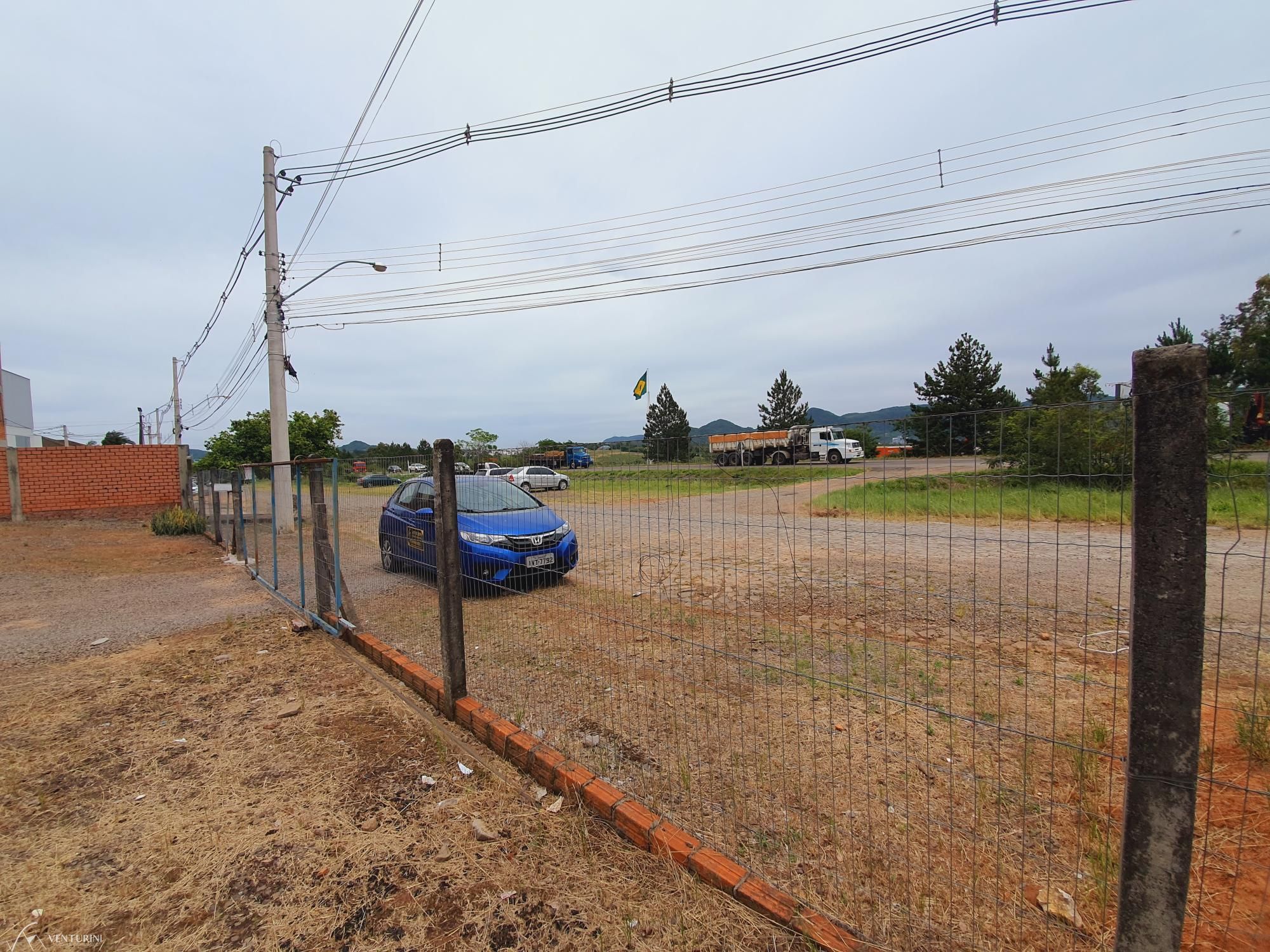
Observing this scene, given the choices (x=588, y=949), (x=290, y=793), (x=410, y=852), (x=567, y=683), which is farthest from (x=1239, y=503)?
(x=290, y=793)

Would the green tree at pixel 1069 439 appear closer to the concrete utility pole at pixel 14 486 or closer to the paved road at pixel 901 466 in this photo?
the paved road at pixel 901 466

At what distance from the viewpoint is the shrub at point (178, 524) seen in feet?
41.9

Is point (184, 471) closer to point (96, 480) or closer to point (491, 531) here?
point (96, 480)

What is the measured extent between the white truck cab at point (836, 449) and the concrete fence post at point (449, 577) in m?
2.14

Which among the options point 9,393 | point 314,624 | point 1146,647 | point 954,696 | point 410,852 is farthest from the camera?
point 9,393

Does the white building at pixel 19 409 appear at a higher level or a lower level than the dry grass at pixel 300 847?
higher

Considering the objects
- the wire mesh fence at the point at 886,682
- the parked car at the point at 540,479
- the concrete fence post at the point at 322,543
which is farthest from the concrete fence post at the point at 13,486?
the parked car at the point at 540,479

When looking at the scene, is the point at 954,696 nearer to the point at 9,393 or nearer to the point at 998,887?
the point at 998,887

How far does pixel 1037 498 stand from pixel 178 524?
628 inches

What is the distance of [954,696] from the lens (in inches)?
141

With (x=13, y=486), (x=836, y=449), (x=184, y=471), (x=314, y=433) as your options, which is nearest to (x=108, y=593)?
(x=836, y=449)

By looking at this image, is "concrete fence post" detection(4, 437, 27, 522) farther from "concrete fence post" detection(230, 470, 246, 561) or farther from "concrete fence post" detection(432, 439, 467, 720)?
"concrete fence post" detection(432, 439, 467, 720)

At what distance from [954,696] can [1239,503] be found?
2445mm

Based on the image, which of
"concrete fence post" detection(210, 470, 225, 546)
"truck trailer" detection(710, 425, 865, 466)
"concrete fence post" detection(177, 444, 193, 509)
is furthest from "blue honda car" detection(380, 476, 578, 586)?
"concrete fence post" detection(177, 444, 193, 509)
